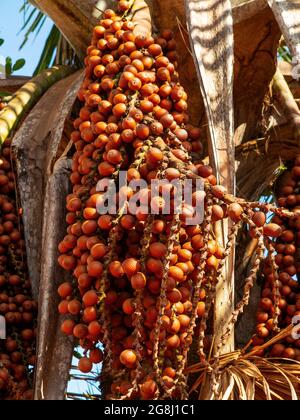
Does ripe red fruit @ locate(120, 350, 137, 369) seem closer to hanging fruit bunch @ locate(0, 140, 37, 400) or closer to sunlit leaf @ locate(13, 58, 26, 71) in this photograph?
hanging fruit bunch @ locate(0, 140, 37, 400)

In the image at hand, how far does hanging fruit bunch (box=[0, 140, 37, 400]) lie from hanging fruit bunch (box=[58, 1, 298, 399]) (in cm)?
29

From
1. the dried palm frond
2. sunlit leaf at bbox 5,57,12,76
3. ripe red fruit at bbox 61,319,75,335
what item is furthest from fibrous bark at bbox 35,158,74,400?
sunlit leaf at bbox 5,57,12,76

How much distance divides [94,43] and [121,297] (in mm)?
923

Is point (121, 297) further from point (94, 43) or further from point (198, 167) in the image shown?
point (94, 43)

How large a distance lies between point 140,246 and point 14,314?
0.61 m

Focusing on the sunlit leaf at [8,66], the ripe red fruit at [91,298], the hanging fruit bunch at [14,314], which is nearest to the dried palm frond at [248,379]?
the ripe red fruit at [91,298]

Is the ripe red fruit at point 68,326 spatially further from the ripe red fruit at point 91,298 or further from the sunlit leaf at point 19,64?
the sunlit leaf at point 19,64

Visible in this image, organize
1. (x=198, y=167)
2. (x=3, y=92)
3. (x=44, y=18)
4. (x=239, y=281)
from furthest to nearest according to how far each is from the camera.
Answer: (x=44, y=18) < (x=3, y=92) < (x=239, y=281) < (x=198, y=167)

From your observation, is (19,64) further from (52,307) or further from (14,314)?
(52,307)

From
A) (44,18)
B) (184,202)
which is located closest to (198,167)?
(184,202)

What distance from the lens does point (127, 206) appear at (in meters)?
2.14

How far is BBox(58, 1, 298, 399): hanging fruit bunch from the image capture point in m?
2.02

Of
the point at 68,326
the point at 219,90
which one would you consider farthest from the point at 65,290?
the point at 219,90

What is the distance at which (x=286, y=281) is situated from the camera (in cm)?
275
